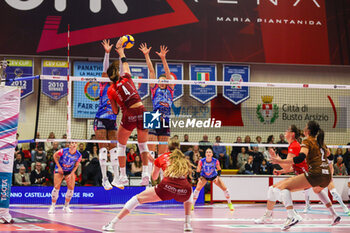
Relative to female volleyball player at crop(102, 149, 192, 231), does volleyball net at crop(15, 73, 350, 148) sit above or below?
above

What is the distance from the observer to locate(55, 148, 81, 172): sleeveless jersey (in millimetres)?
16406

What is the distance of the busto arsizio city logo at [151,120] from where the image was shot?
36.7 feet

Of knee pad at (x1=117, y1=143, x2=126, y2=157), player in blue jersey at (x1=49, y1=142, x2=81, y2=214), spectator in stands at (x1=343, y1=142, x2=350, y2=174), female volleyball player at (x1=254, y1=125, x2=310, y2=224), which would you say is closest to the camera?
knee pad at (x1=117, y1=143, x2=126, y2=157)

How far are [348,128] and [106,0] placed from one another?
41.0ft

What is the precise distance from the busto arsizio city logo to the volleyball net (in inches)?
392

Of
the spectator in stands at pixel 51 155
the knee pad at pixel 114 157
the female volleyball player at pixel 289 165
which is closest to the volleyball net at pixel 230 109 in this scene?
the spectator in stands at pixel 51 155

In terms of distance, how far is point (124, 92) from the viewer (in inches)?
402

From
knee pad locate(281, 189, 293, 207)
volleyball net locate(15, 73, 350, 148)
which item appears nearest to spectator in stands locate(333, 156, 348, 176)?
volleyball net locate(15, 73, 350, 148)

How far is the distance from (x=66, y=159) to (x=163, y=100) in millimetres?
5126

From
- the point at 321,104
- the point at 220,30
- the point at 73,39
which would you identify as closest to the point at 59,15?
the point at 73,39

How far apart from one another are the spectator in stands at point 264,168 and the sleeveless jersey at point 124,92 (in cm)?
1271

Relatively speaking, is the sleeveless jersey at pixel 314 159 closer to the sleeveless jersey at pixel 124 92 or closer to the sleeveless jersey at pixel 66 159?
the sleeveless jersey at pixel 124 92

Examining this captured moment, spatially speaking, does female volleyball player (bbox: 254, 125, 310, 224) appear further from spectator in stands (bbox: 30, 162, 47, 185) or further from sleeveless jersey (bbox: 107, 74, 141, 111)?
spectator in stands (bbox: 30, 162, 47, 185)

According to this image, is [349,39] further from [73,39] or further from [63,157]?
[63,157]
